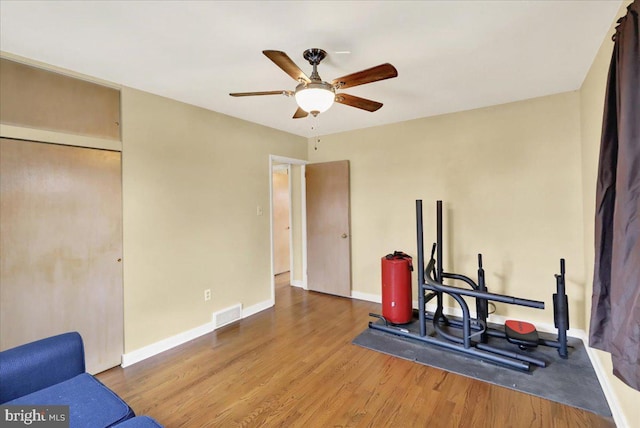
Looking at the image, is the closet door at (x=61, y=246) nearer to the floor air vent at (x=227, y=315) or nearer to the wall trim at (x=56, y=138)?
the wall trim at (x=56, y=138)

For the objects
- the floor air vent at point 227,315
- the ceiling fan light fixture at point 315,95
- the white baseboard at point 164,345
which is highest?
the ceiling fan light fixture at point 315,95

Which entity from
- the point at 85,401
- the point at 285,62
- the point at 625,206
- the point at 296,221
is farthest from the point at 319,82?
the point at 296,221

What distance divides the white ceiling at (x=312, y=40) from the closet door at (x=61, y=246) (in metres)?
0.78

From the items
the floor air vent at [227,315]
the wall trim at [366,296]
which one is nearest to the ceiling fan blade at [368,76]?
the floor air vent at [227,315]

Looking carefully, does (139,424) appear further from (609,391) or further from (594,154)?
(594,154)

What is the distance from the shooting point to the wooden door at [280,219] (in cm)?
605

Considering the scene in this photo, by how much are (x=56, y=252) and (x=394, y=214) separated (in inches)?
138

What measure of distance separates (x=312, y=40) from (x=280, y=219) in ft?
14.6

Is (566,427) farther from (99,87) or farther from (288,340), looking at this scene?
(99,87)

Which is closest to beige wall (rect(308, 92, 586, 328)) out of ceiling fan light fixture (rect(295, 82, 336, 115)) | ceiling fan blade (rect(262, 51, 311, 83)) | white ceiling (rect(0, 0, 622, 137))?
white ceiling (rect(0, 0, 622, 137))

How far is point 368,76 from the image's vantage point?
183 cm

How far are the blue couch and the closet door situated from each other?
28.7 inches

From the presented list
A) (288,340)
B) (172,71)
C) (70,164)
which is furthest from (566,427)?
(70,164)

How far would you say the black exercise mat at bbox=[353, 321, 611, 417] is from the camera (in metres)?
2.06
